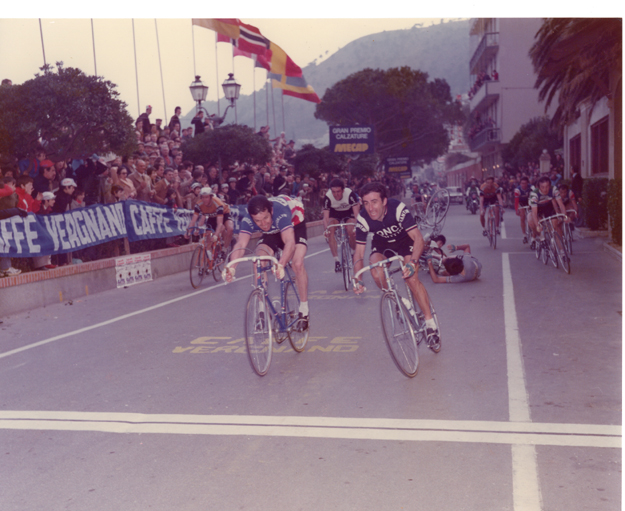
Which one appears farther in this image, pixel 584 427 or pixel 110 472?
pixel 584 427

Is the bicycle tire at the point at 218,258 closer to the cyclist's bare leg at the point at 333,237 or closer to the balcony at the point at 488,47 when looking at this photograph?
the cyclist's bare leg at the point at 333,237

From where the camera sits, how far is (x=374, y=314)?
9.91 metres

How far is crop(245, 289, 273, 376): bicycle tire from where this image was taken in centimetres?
660

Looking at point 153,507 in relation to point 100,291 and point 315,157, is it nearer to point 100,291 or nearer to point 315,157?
point 100,291

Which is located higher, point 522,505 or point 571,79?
point 571,79

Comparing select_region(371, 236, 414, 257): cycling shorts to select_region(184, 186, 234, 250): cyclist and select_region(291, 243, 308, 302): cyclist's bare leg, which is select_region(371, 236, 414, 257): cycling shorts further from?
select_region(184, 186, 234, 250): cyclist

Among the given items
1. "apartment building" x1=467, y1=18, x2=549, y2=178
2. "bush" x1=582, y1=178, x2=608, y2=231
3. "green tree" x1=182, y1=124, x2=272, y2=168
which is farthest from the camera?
"apartment building" x1=467, y1=18, x2=549, y2=178

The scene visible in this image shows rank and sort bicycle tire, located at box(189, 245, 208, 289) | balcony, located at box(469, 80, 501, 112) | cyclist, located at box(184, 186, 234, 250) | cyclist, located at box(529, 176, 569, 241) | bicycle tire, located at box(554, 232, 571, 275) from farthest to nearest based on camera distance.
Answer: balcony, located at box(469, 80, 501, 112) < cyclist, located at box(184, 186, 234, 250) < cyclist, located at box(529, 176, 569, 241) < bicycle tire, located at box(189, 245, 208, 289) < bicycle tire, located at box(554, 232, 571, 275)

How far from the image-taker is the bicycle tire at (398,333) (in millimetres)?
6391

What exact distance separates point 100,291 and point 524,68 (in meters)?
57.9

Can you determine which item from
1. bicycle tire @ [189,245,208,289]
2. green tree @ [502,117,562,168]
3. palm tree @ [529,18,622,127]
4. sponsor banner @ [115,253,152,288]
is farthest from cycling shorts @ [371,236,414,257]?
green tree @ [502,117,562,168]

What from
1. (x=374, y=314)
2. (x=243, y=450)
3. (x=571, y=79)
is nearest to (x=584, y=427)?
(x=243, y=450)

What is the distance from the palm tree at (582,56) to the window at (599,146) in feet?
10.7

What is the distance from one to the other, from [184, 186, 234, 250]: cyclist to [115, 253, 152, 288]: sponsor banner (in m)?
1.31
